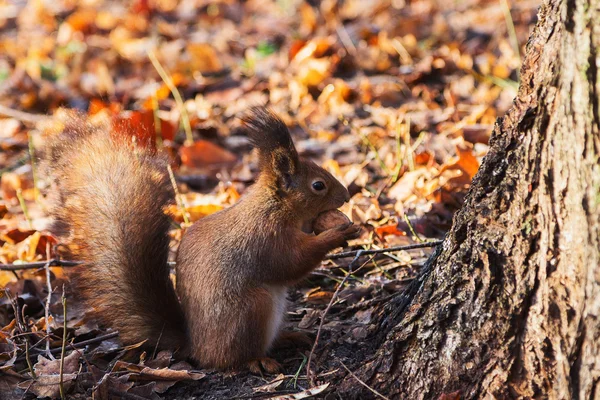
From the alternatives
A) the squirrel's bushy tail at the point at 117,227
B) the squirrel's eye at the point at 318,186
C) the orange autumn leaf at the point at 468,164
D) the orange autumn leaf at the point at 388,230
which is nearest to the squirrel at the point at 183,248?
the squirrel's bushy tail at the point at 117,227

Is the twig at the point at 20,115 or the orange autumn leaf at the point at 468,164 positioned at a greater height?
the twig at the point at 20,115

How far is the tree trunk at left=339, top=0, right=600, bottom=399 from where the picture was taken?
1.39 m

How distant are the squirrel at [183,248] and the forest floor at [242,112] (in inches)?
3.4

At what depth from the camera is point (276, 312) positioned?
2191 millimetres

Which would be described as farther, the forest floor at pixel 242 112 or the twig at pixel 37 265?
the twig at pixel 37 265

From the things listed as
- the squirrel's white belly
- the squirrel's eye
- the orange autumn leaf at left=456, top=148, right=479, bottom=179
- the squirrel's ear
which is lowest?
the squirrel's white belly

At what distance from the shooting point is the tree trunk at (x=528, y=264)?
1.39 m

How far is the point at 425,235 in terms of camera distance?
268cm

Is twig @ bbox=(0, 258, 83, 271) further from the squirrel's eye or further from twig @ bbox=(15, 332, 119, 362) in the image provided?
the squirrel's eye

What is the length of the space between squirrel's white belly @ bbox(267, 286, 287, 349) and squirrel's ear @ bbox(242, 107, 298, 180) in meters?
0.36

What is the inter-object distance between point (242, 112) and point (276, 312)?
0.65 m

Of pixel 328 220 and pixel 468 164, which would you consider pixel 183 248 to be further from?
pixel 468 164

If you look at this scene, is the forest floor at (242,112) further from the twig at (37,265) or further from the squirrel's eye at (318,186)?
the squirrel's eye at (318,186)


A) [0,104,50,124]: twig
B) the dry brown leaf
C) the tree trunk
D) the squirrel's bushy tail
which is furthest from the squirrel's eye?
[0,104,50,124]: twig
